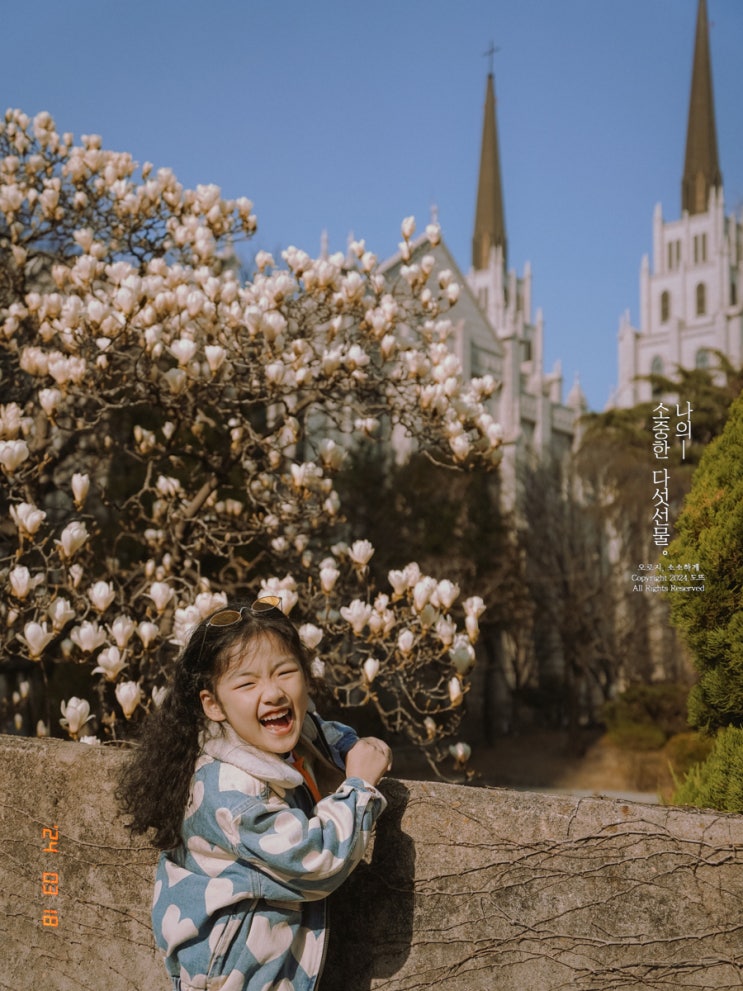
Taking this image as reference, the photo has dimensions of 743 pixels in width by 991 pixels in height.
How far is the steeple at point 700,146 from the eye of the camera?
152 ft

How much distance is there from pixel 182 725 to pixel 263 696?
0.92ft

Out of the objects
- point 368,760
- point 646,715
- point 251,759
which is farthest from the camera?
point 646,715

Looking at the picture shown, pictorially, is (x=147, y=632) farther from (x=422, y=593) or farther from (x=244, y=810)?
(x=244, y=810)

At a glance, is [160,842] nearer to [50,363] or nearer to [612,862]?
[612,862]

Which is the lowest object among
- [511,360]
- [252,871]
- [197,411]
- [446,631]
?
[252,871]

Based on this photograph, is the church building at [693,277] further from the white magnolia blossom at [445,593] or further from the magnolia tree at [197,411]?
the white magnolia blossom at [445,593]

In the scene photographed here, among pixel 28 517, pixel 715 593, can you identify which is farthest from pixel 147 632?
pixel 715 593

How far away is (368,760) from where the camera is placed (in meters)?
2.39

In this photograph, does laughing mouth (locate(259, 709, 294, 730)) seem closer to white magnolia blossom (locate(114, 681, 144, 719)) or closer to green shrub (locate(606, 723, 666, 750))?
white magnolia blossom (locate(114, 681, 144, 719))

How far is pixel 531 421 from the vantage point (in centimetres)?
2938

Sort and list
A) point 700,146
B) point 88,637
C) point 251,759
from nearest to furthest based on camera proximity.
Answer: point 251,759 → point 88,637 → point 700,146

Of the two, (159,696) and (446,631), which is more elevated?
(446,631)

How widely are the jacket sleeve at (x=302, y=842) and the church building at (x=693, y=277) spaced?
4756 cm

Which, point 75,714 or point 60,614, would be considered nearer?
point 75,714
